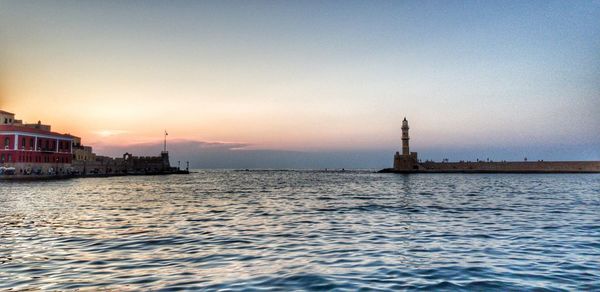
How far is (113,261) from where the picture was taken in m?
11.9

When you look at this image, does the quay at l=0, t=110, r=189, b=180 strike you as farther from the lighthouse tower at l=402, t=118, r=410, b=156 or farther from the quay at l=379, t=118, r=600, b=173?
the quay at l=379, t=118, r=600, b=173

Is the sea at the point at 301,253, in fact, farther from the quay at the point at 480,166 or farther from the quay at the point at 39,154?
the quay at the point at 480,166

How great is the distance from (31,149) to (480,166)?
128279 millimetres

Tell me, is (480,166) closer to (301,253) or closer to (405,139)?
(405,139)

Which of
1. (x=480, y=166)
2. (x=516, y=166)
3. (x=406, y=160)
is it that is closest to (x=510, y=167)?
(x=516, y=166)

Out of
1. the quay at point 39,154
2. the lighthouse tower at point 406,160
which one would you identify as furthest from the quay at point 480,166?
the quay at point 39,154

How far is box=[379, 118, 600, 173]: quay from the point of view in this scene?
134m

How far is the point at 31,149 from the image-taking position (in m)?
78.2

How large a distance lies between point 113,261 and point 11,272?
234 cm

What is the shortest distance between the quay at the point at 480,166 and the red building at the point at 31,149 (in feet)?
307

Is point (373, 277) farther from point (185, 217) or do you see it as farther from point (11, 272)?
point (185, 217)

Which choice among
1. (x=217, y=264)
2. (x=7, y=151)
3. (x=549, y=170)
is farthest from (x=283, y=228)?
(x=549, y=170)

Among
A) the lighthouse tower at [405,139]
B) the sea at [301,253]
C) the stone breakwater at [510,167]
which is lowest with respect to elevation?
the sea at [301,253]

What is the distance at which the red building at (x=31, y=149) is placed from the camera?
7381 centimetres
